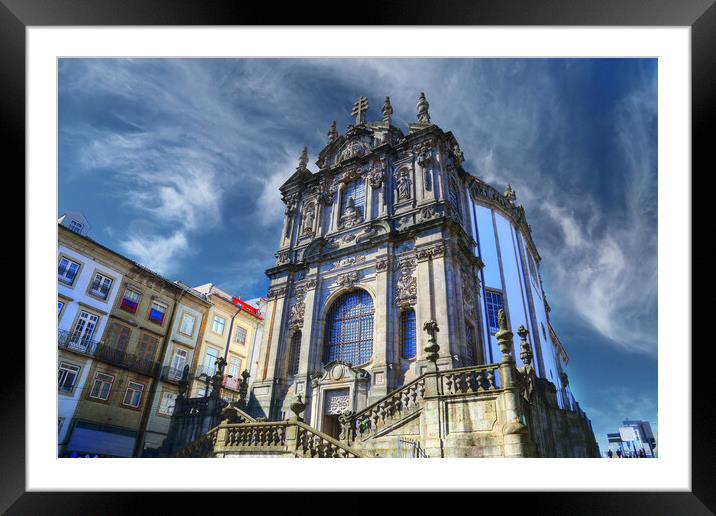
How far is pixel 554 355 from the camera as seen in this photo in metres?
16.0

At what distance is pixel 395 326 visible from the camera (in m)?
11.7

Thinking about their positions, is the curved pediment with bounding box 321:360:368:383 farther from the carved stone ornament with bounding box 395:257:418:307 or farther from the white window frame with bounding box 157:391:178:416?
the white window frame with bounding box 157:391:178:416

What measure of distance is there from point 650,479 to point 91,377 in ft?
42.6

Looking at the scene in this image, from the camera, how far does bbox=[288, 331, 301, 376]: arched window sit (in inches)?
515

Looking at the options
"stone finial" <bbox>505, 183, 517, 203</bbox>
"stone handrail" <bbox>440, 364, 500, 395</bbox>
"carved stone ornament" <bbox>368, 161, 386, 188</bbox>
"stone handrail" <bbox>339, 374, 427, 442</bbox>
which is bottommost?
"stone handrail" <bbox>339, 374, 427, 442</bbox>

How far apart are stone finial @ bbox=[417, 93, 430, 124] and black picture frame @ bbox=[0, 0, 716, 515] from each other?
10.4 m

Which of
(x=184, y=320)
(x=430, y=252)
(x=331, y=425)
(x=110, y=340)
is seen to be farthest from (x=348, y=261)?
(x=110, y=340)

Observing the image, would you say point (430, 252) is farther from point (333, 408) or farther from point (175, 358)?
point (175, 358)

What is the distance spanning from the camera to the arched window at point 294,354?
1307 centimetres

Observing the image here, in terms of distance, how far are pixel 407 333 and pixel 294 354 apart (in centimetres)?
399

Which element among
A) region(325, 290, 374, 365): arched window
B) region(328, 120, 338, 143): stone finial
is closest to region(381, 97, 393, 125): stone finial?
region(328, 120, 338, 143): stone finial
